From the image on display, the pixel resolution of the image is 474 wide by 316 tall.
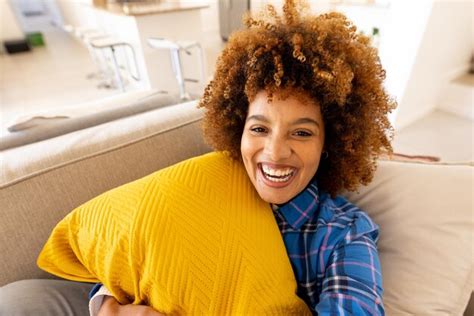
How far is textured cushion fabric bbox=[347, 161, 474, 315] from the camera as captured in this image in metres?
0.58

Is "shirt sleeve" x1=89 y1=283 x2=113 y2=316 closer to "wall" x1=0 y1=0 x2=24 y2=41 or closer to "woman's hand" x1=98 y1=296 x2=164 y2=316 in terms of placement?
"woman's hand" x1=98 y1=296 x2=164 y2=316

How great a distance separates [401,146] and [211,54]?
3.51m

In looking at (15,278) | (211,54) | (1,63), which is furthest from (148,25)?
(1,63)

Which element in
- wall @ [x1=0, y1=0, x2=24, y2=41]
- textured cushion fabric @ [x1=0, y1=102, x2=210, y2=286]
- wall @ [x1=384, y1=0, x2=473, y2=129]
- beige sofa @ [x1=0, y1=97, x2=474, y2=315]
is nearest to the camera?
beige sofa @ [x1=0, y1=97, x2=474, y2=315]

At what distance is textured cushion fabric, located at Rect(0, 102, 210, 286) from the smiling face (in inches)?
13.9

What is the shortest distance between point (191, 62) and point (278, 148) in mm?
3167

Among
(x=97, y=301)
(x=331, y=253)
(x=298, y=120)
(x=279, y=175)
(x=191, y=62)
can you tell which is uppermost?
(x=298, y=120)

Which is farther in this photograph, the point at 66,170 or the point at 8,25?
the point at 8,25

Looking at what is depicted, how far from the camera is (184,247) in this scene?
534 millimetres

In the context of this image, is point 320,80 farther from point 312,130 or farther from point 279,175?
point 279,175

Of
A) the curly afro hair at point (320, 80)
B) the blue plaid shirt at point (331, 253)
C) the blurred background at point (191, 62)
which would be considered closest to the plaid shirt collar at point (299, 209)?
the blue plaid shirt at point (331, 253)

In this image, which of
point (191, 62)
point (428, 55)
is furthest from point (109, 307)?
point (191, 62)

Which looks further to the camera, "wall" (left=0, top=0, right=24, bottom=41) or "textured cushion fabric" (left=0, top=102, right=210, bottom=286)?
"wall" (left=0, top=0, right=24, bottom=41)

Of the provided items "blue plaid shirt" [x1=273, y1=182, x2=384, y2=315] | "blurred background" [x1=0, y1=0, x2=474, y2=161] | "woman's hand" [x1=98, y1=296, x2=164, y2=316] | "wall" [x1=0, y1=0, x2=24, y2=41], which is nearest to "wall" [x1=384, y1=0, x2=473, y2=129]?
"blurred background" [x1=0, y1=0, x2=474, y2=161]
